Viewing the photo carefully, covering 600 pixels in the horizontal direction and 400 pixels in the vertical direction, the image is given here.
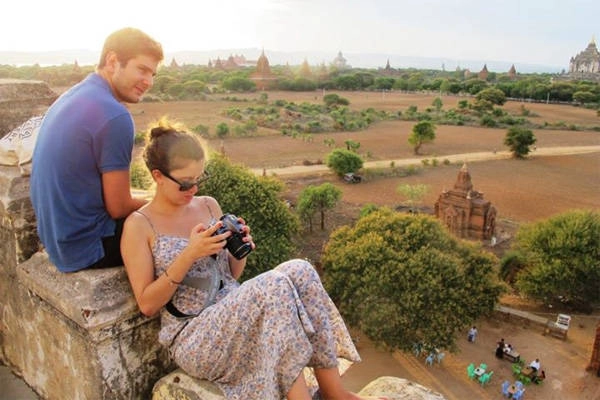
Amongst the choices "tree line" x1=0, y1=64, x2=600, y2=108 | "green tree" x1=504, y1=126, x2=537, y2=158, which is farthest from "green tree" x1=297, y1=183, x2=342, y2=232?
"tree line" x1=0, y1=64, x2=600, y2=108

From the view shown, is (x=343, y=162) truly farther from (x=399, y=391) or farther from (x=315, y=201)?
(x=399, y=391)

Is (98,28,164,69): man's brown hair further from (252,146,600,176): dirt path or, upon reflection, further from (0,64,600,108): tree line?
(0,64,600,108): tree line

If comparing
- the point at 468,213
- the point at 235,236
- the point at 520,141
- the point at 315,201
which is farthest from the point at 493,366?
the point at 520,141

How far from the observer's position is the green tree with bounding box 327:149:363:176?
86.3ft

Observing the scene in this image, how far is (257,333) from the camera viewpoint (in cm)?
212

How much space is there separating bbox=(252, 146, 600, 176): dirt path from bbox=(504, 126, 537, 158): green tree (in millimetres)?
708

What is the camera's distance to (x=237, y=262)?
257 cm

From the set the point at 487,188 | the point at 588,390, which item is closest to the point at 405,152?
the point at 487,188

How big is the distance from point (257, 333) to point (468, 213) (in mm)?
18135

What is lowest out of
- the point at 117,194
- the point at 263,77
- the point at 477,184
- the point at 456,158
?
the point at 477,184

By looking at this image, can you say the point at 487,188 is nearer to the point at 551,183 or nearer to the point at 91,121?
the point at 551,183

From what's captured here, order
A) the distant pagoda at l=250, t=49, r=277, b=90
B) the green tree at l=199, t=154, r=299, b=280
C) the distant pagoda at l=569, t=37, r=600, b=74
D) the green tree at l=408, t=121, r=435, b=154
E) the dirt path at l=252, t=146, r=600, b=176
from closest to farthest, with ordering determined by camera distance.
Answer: the green tree at l=199, t=154, r=299, b=280
the dirt path at l=252, t=146, r=600, b=176
the green tree at l=408, t=121, r=435, b=154
the distant pagoda at l=250, t=49, r=277, b=90
the distant pagoda at l=569, t=37, r=600, b=74

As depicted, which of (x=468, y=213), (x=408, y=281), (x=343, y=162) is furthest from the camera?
(x=343, y=162)

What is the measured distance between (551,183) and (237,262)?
28.9 m
